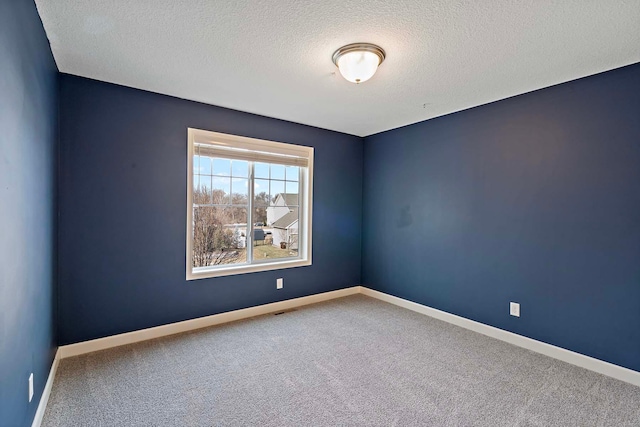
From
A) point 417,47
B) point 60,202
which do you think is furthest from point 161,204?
point 417,47

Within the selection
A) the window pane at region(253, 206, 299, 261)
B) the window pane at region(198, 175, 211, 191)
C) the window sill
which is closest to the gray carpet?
the window sill

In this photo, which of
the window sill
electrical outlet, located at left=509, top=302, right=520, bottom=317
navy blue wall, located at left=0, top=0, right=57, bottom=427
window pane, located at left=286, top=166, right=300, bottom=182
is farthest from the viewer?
window pane, located at left=286, top=166, right=300, bottom=182

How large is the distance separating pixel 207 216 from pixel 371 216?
7.71ft

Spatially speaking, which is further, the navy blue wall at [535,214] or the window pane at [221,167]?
the window pane at [221,167]

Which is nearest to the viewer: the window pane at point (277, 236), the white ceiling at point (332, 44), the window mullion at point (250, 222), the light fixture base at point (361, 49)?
the white ceiling at point (332, 44)

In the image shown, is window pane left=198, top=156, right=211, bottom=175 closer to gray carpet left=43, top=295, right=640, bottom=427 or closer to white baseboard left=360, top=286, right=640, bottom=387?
gray carpet left=43, top=295, right=640, bottom=427

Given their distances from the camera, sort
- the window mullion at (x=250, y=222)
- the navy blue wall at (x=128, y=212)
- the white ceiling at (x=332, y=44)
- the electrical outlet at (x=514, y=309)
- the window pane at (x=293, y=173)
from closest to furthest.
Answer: the white ceiling at (x=332, y=44) < the navy blue wall at (x=128, y=212) < the electrical outlet at (x=514, y=309) < the window mullion at (x=250, y=222) < the window pane at (x=293, y=173)

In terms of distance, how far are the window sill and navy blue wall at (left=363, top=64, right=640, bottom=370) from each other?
4.49 ft

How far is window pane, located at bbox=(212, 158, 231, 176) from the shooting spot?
140 inches

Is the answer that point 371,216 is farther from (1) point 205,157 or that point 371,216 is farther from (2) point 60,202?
(2) point 60,202

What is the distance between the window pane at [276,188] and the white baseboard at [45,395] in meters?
2.58

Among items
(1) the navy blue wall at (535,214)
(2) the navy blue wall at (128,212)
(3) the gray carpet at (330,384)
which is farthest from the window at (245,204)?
(1) the navy blue wall at (535,214)

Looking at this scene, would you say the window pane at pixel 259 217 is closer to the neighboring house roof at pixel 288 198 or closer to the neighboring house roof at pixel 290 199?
the neighboring house roof at pixel 288 198

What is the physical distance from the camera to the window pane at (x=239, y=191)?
3.72m
